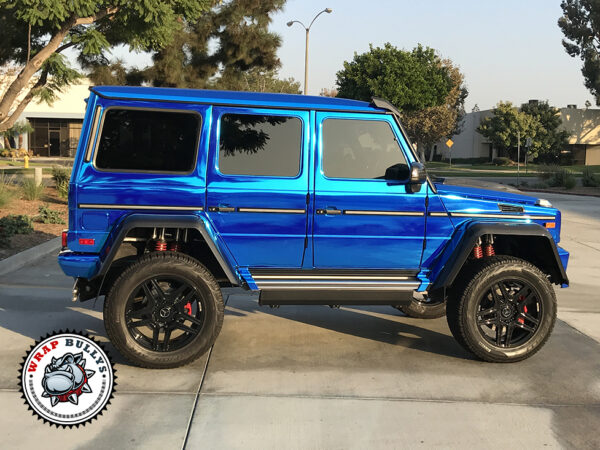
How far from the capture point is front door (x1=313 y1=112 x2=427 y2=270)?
15.0ft

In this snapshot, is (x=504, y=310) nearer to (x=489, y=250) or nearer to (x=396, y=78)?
(x=489, y=250)

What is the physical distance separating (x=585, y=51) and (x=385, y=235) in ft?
Result: 213

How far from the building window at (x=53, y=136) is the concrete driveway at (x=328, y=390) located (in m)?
52.7

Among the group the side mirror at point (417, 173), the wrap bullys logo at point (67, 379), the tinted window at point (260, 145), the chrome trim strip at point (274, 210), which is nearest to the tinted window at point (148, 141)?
the tinted window at point (260, 145)

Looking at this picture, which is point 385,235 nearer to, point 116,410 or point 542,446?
point 542,446

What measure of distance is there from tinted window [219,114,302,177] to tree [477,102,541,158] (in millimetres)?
62295

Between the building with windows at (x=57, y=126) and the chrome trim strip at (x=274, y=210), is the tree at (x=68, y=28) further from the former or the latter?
the building with windows at (x=57, y=126)

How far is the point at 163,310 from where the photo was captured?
444cm

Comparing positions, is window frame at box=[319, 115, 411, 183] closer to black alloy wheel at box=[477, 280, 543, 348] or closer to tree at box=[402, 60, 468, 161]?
black alloy wheel at box=[477, 280, 543, 348]

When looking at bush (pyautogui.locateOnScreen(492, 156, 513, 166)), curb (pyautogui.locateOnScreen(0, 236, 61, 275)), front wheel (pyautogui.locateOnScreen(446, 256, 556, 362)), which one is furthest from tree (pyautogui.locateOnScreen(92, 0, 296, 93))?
bush (pyautogui.locateOnScreen(492, 156, 513, 166))

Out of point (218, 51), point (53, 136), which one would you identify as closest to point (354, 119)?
point (218, 51)

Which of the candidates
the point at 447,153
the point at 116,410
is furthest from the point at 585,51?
the point at 116,410

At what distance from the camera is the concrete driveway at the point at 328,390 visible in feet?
11.4

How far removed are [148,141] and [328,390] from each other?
2301 millimetres
